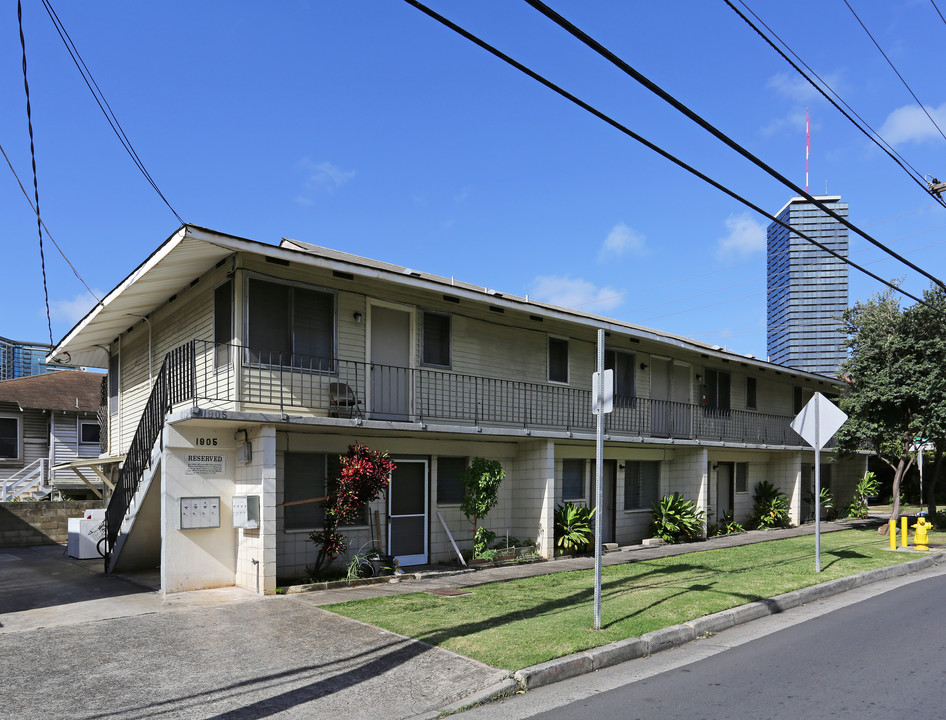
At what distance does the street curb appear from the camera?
22.7ft

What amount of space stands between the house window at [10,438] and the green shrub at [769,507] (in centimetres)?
2780

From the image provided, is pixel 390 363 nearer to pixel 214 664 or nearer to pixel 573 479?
pixel 573 479

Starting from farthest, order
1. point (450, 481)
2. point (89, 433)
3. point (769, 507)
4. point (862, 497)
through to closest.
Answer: point (89, 433) < point (862, 497) < point (769, 507) < point (450, 481)

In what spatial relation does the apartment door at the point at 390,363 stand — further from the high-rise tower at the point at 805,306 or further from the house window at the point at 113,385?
the high-rise tower at the point at 805,306

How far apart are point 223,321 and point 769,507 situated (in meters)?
19.4

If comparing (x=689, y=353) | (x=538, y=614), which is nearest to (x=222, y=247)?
(x=538, y=614)

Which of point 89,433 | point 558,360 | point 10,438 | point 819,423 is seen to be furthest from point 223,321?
point 10,438

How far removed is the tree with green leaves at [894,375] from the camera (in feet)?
66.0

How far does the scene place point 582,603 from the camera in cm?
1027

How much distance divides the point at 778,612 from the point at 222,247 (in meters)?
9.97

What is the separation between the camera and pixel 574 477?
18.7m

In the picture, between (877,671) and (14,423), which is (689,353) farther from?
(14,423)

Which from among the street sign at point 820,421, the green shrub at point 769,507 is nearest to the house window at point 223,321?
the street sign at point 820,421

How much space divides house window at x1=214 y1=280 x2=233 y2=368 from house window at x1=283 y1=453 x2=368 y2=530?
2135mm
